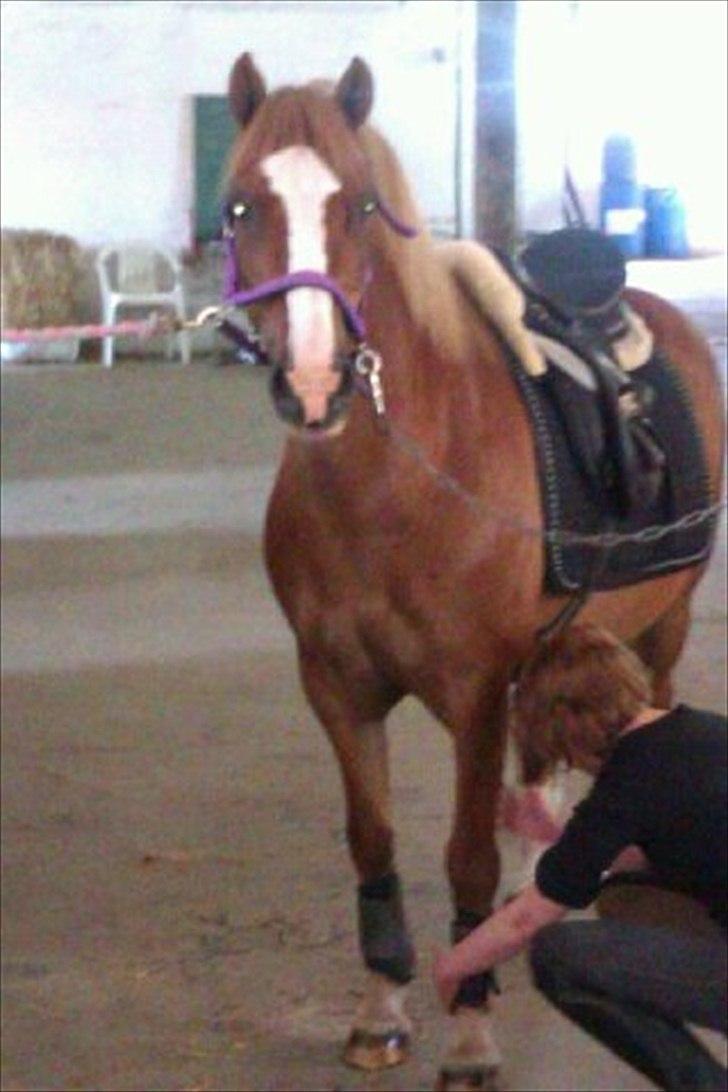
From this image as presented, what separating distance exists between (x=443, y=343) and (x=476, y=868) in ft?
2.84

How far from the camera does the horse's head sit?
9.10 feet

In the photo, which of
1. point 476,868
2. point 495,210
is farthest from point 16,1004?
point 495,210

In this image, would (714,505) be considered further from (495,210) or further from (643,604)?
(495,210)

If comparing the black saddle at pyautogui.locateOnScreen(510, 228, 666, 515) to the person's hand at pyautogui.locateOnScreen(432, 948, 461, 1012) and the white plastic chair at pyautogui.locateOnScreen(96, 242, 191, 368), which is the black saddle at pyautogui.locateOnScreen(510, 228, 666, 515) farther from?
the white plastic chair at pyautogui.locateOnScreen(96, 242, 191, 368)

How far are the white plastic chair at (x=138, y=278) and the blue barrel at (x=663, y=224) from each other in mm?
4392

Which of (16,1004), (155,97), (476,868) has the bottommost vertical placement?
(16,1004)

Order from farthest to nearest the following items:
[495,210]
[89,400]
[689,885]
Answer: [495,210]
[89,400]
[689,885]

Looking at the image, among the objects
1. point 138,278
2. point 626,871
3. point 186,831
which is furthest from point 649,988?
point 138,278

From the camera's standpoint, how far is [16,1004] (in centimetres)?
357

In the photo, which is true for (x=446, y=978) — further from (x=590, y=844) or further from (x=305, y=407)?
(x=305, y=407)

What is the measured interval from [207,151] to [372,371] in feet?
38.8

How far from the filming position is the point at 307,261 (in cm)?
280

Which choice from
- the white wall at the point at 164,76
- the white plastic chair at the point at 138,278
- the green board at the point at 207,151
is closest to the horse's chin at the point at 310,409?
the white plastic chair at the point at 138,278

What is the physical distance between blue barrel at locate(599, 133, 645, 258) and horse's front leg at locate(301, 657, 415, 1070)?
13152mm
